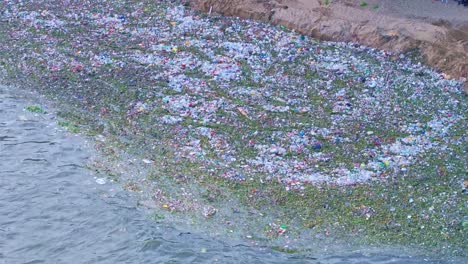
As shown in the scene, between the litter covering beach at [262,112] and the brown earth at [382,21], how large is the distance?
0.71ft

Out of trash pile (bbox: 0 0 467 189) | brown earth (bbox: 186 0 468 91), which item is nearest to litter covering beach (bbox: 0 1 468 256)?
trash pile (bbox: 0 0 467 189)

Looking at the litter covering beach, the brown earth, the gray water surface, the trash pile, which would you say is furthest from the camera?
the brown earth

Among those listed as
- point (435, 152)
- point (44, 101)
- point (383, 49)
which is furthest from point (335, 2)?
point (44, 101)

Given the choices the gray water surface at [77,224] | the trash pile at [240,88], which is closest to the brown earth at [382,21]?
the trash pile at [240,88]

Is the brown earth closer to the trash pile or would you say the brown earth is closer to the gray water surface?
the trash pile

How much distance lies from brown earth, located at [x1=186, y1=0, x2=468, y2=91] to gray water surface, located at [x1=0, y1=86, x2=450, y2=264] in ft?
11.9

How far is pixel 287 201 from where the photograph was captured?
6.71m

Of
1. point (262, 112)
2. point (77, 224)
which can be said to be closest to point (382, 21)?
point (262, 112)

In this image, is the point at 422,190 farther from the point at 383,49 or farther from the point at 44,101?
→ the point at 44,101

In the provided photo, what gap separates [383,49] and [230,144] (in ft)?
9.78

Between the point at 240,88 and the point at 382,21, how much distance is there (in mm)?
2388

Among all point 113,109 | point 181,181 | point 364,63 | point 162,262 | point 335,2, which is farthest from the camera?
point 335,2

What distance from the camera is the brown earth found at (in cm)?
916

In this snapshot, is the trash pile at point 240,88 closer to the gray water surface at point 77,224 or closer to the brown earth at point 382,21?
the brown earth at point 382,21
